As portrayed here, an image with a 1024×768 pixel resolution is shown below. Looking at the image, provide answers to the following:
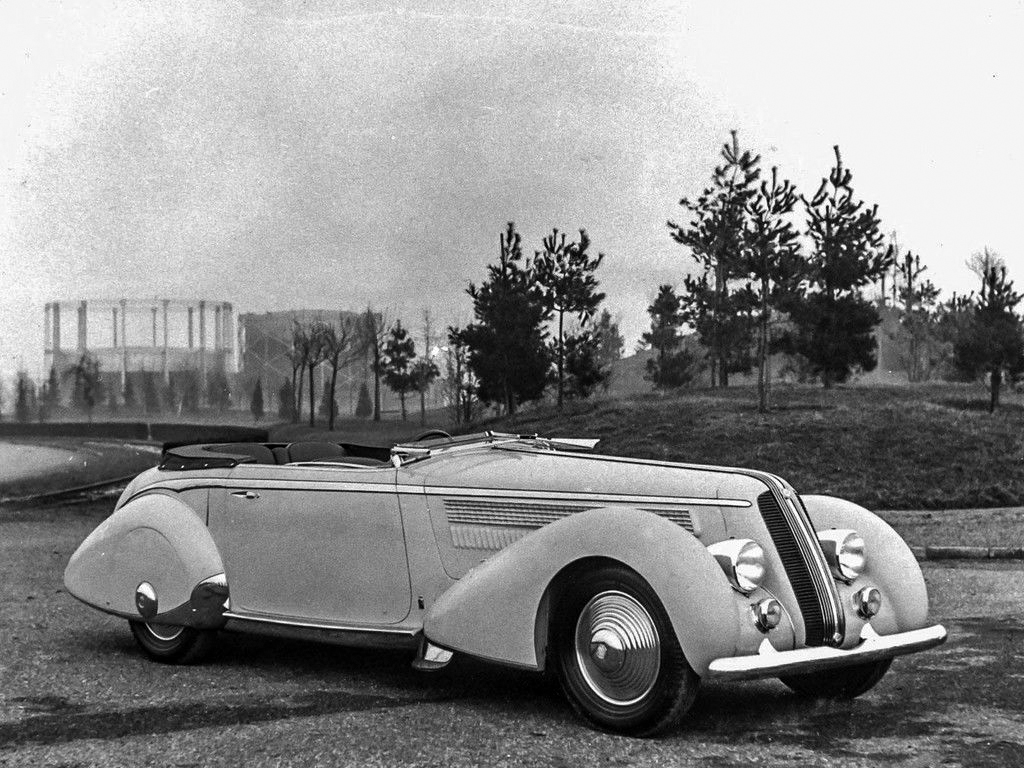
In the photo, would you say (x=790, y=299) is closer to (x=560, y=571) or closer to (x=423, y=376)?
(x=423, y=376)

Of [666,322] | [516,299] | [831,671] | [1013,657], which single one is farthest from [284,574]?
[666,322]

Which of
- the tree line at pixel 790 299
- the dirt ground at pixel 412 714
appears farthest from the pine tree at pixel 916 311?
the dirt ground at pixel 412 714

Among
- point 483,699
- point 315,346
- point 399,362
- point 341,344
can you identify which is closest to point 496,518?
point 483,699

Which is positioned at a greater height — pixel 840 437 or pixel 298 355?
pixel 298 355

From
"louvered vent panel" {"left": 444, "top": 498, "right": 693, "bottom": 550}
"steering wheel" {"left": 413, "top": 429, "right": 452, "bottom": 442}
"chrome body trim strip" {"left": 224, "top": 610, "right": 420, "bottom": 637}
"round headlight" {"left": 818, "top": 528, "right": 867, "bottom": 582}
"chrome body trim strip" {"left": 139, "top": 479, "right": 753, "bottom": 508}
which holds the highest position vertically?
"steering wheel" {"left": 413, "top": 429, "right": 452, "bottom": 442}

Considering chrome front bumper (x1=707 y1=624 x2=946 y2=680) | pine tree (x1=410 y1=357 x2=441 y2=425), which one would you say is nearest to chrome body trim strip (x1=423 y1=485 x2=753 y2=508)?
chrome front bumper (x1=707 y1=624 x2=946 y2=680)

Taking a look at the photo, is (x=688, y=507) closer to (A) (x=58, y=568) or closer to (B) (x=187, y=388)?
(A) (x=58, y=568)

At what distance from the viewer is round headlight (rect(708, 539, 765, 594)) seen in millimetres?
4723

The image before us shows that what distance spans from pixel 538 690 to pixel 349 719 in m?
1.03

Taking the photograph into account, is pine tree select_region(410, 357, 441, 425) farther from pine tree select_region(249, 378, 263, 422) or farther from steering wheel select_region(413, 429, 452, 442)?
steering wheel select_region(413, 429, 452, 442)

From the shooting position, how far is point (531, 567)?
16.4 ft

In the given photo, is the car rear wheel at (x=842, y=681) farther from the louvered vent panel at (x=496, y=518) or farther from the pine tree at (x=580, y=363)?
the pine tree at (x=580, y=363)

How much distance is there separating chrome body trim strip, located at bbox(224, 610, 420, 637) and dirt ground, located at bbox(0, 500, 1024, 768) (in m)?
0.29

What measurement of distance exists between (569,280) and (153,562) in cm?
2747
